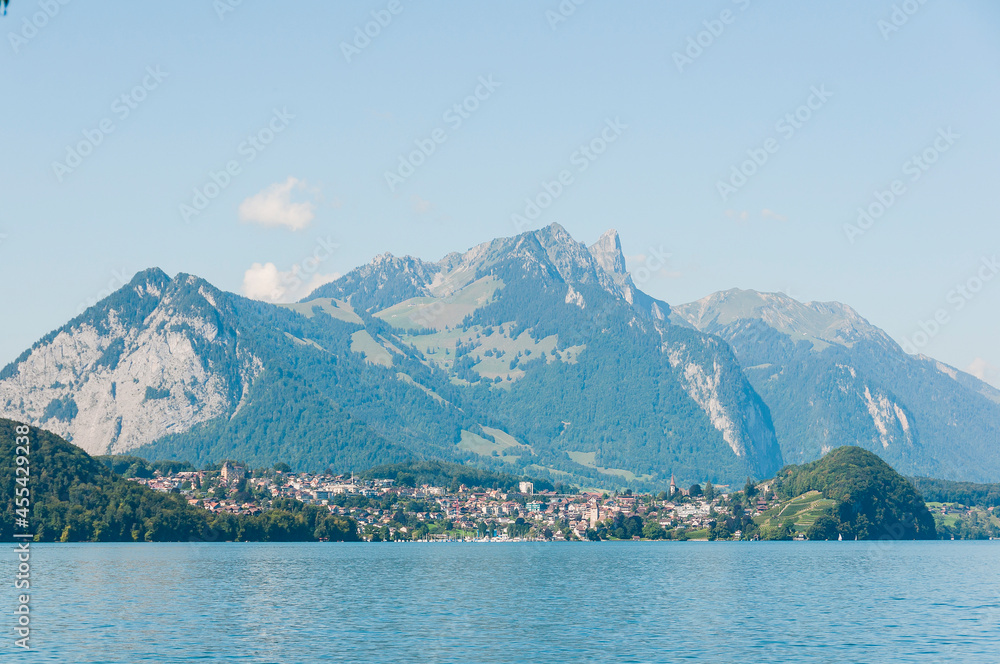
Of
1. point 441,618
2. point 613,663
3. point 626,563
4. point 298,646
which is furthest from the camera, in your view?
point 626,563

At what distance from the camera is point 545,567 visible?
154m

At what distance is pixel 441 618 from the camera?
274ft

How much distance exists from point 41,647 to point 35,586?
43.2 m

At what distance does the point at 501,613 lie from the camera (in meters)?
87.8

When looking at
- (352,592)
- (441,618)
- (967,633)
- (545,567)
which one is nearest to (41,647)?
(441,618)

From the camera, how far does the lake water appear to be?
2655 inches

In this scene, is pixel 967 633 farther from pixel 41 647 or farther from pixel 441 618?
pixel 41 647

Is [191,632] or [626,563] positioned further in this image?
[626,563]

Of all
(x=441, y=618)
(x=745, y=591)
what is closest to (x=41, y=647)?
(x=441, y=618)

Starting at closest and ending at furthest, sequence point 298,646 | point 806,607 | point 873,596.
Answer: point 298,646 → point 806,607 → point 873,596

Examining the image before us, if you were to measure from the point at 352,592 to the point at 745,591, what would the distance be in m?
36.4

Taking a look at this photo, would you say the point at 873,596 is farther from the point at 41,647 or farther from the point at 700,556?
the point at 700,556

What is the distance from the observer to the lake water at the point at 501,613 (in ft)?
221

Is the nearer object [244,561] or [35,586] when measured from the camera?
[35,586]
